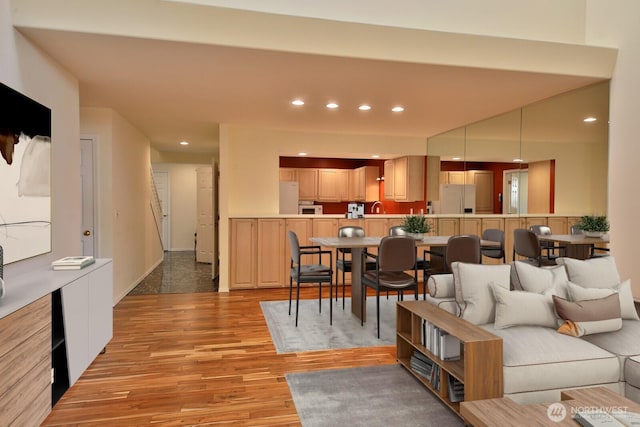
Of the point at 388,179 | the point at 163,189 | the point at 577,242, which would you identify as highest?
the point at 388,179

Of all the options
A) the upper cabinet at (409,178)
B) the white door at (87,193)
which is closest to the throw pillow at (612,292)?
the upper cabinet at (409,178)

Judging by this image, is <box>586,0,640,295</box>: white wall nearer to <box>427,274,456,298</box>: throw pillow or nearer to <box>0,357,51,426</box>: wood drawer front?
<box>427,274,456,298</box>: throw pillow

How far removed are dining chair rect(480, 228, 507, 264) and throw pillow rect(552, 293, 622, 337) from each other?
7.97ft

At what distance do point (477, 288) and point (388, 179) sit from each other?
219 inches

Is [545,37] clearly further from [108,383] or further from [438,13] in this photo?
[108,383]

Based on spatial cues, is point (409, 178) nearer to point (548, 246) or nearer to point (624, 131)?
point (548, 246)

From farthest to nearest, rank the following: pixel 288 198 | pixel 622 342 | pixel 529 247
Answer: pixel 288 198 < pixel 529 247 < pixel 622 342

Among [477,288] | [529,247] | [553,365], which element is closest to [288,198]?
[529,247]

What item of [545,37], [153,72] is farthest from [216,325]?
[545,37]

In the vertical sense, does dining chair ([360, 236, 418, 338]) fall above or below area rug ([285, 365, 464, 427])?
above

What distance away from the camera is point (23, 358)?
203cm

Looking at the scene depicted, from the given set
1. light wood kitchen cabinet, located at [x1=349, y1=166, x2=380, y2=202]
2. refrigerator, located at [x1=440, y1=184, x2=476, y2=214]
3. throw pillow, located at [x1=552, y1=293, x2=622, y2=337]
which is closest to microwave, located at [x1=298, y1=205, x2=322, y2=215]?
light wood kitchen cabinet, located at [x1=349, y1=166, x2=380, y2=202]

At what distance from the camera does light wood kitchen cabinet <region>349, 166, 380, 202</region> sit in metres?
8.77

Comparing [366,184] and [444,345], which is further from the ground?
[366,184]
